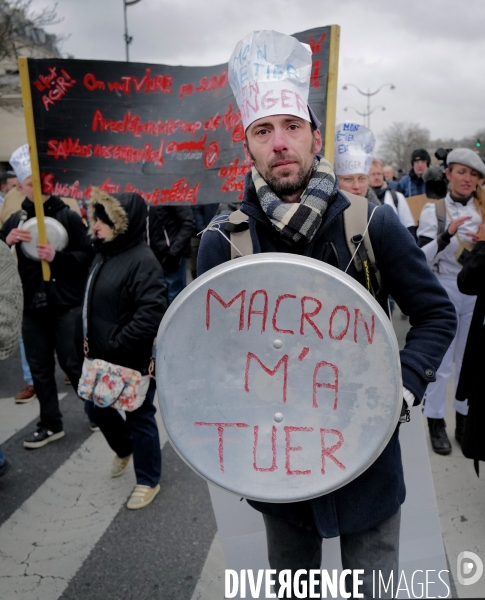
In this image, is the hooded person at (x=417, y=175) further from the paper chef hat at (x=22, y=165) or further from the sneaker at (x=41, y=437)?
the sneaker at (x=41, y=437)

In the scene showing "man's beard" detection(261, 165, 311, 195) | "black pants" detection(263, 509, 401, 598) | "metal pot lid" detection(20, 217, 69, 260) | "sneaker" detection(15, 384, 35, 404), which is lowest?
"sneaker" detection(15, 384, 35, 404)

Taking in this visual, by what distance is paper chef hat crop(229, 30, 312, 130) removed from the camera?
1.66 m

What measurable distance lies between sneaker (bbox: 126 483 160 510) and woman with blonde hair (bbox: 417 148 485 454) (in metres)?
1.87

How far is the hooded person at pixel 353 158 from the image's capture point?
3602 mm

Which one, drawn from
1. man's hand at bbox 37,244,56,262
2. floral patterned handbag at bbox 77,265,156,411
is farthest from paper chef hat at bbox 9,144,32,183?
floral patterned handbag at bbox 77,265,156,411

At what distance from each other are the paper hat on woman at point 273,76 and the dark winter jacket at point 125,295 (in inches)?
60.7

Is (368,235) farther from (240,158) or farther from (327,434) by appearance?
(240,158)

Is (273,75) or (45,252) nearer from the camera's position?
(273,75)

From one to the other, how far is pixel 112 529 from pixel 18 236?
209 centimetres

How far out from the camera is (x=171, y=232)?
6.29m

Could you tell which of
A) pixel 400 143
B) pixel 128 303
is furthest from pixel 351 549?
pixel 400 143

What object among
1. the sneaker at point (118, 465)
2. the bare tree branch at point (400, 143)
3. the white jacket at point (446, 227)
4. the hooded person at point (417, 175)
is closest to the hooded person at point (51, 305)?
the sneaker at point (118, 465)

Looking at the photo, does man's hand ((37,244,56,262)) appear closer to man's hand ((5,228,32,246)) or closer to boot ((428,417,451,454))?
man's hand ((5,228,32,246))

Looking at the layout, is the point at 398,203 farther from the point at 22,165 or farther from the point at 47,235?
the point at 22,165
